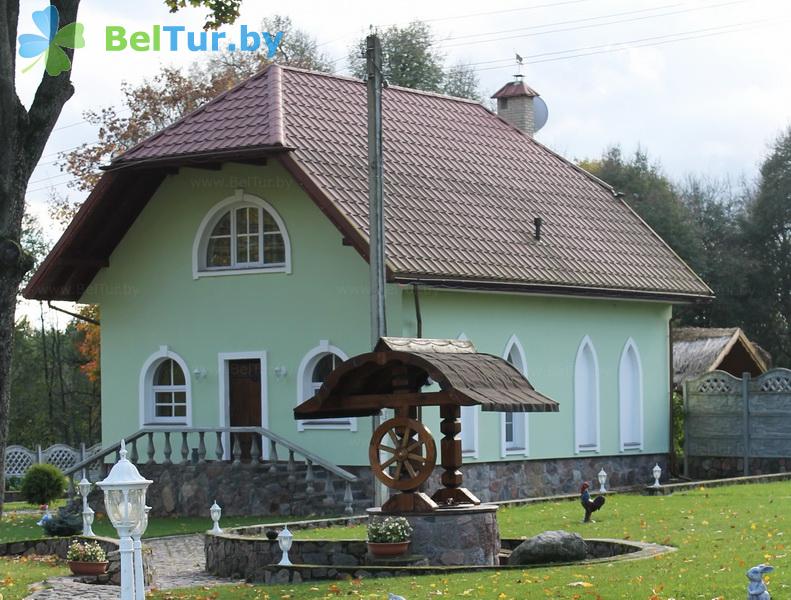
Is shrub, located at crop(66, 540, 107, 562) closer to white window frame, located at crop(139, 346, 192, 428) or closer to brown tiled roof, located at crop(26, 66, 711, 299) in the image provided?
brown tiled roof, located at crop(26, 66, 711, 299)

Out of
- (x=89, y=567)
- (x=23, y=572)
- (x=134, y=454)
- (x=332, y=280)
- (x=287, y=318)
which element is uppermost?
(x=332, y=280)

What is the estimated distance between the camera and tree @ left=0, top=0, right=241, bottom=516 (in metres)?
15.5

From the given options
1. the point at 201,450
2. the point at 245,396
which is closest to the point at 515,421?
the point at 245,396

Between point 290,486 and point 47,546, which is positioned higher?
point 290,486

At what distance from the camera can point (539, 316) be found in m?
28.4

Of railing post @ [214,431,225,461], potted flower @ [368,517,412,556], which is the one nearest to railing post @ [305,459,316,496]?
railing post @ [214,431,225,461]

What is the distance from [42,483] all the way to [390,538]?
46.7 feet

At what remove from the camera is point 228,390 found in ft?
90.1

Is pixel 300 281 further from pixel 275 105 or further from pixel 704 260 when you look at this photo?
pixel 704 260

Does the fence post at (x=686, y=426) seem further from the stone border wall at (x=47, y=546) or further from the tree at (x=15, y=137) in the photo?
the tree at (x=15, y=137)

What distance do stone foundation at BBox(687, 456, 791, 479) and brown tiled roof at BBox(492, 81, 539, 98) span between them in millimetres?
9273

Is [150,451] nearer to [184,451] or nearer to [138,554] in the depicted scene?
[184,451]

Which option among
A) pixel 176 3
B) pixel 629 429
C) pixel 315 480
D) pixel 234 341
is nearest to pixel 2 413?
pixel 176 3

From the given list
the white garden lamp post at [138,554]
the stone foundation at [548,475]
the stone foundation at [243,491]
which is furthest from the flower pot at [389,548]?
the stone foundation at [548,475]
